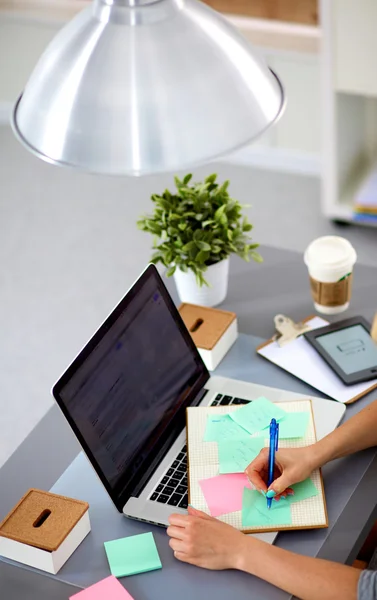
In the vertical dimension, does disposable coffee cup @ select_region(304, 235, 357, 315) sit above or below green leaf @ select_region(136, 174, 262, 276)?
below

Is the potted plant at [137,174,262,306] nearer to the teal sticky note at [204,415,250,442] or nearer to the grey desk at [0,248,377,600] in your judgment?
the grey desk at [0,248,377,600]

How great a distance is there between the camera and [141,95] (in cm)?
116

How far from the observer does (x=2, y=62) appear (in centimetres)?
427

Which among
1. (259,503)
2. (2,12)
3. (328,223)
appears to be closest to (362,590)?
(259,503)

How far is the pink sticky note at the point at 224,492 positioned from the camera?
5.39 ft

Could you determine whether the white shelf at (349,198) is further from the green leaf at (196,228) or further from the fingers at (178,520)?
the fingers at (178,520)

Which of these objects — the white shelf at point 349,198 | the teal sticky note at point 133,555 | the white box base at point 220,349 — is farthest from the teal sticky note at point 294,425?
the white shelf at point 349,198

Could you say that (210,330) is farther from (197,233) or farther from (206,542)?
(206,542)

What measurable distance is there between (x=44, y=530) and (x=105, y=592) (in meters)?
0.15

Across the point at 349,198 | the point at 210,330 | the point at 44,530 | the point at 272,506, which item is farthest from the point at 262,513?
the point at 349,198

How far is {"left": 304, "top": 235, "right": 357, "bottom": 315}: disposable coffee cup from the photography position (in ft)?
6.83

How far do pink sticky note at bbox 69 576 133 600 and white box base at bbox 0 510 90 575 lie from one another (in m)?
0.07

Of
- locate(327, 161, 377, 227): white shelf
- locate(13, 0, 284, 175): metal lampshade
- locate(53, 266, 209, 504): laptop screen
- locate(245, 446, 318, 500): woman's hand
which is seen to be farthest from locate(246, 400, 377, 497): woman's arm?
locate(327, 161, 377, 227): white shelf

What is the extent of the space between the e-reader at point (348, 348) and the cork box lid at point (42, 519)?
0.63m
